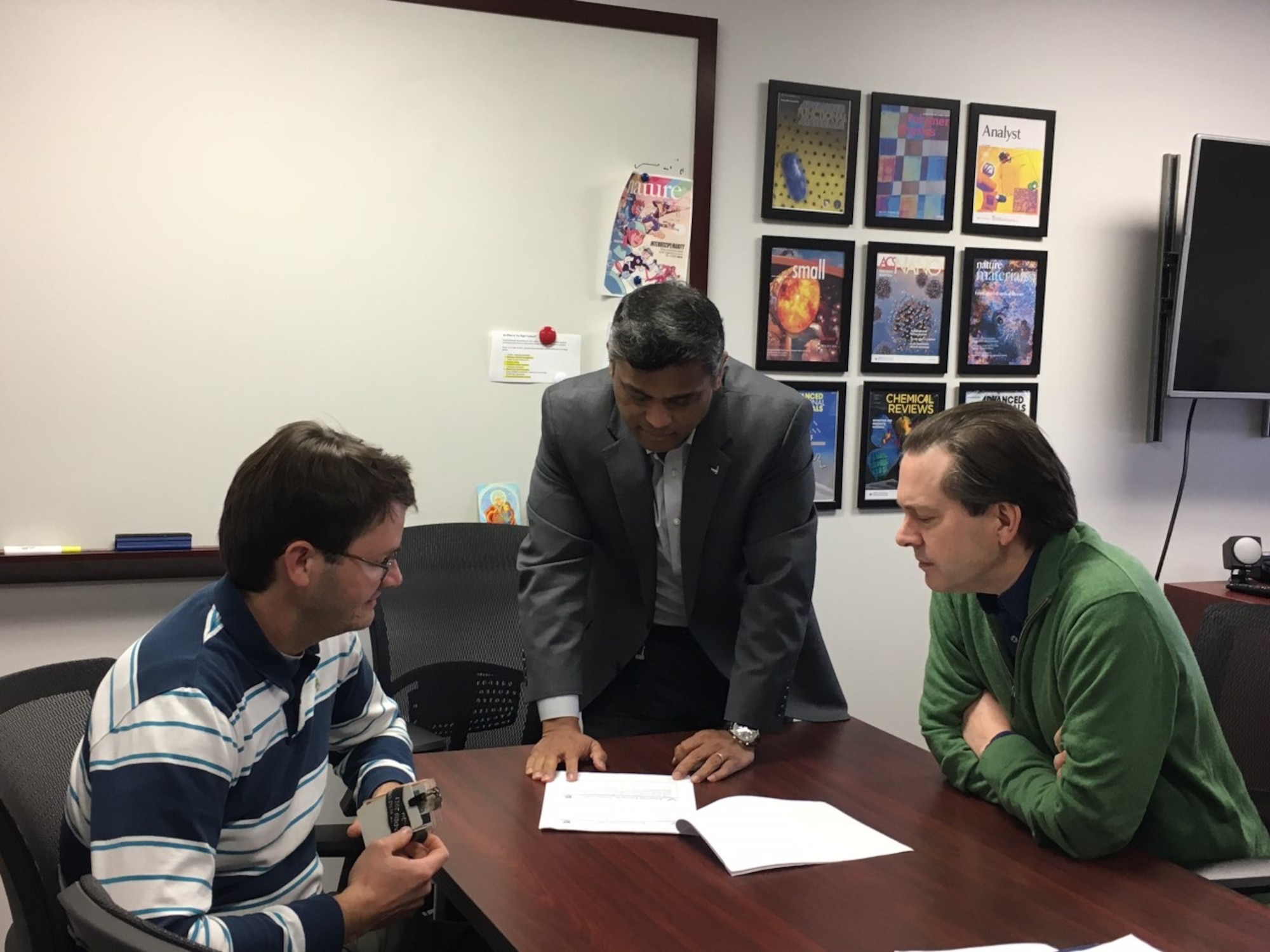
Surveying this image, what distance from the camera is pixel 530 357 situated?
2881mm

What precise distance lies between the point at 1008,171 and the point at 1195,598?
1.41m

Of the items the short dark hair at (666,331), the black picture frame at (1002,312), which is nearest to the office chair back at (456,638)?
the short dark hair at (666,331)

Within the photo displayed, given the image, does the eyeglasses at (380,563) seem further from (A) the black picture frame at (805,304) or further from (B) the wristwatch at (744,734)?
(A) the black picture frame at (805,304)

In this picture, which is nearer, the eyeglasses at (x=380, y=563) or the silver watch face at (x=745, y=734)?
A: the eyeglasses at (x=380, y=563)

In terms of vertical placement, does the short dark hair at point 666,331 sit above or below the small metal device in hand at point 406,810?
above

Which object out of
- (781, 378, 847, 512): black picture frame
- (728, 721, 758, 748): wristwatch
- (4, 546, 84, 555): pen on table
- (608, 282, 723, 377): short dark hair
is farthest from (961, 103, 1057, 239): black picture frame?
(4, 546, 84, 555): pen on table

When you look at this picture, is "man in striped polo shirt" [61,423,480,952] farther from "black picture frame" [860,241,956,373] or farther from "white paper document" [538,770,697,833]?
"black picture frame" [860,241,956,373]

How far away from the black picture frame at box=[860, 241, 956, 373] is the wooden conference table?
1818mm

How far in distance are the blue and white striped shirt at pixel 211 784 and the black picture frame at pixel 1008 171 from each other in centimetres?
256

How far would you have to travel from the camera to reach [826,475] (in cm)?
322

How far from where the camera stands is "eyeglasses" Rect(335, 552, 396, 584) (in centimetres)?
129

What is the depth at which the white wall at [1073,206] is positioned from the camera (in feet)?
10.1

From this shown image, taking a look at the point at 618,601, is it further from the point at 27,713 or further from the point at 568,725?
the point at 27,713

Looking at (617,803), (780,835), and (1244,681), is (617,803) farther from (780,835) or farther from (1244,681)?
(1244,681)
